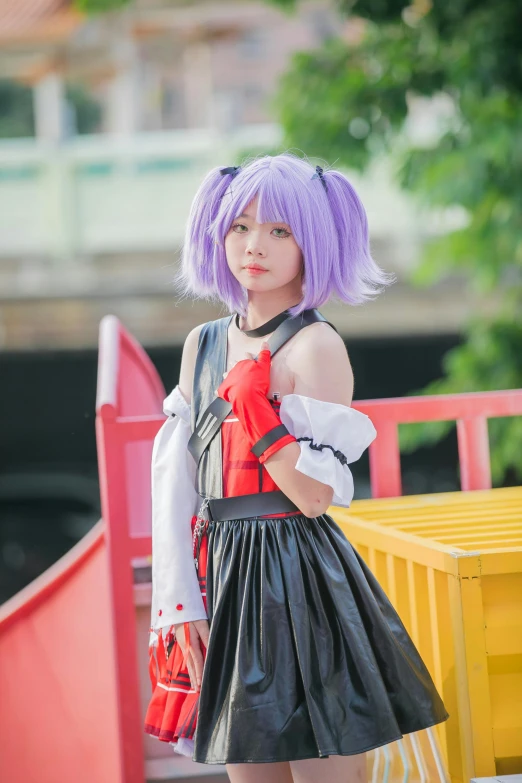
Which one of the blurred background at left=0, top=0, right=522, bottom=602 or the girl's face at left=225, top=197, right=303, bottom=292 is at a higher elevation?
the blurred background at left=0, top=0, right=522, bottom=602

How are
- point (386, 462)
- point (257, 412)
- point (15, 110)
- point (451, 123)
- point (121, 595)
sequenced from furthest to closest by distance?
point (15, 110) < point (451, 123) < point (386, 462) < point (121, 595) < point (257, 412)

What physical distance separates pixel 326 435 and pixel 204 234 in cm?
45

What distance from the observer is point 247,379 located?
1.50m

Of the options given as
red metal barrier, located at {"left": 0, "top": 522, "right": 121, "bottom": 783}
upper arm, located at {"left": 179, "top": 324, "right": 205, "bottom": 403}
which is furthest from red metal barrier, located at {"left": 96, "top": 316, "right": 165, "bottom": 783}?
upper arm, located at {"left": 179, "top": 324, "right": 205, "bottom": 403}

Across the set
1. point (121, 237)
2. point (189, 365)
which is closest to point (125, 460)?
point (189, 365)

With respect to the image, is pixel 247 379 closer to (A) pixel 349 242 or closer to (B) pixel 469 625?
(A) pixel 349 242

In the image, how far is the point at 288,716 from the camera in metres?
1.47

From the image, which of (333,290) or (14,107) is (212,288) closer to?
(333,290)

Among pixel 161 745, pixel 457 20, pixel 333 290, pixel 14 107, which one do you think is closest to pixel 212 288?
pixel 333 290

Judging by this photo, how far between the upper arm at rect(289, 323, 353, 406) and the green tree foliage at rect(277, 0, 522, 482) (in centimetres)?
304

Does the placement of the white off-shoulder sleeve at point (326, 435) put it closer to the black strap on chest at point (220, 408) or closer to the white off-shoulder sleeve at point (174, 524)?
the black strap on chest at point (220, 408)

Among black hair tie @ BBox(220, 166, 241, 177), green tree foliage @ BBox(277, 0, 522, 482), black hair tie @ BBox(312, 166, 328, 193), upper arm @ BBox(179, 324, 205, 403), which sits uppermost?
green tree foliage @ BBox(277, 0, 522, 482)

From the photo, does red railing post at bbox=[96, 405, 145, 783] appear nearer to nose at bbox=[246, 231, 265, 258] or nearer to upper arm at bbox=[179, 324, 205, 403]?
upper arm at bbox=[179, 324, 205, 403]

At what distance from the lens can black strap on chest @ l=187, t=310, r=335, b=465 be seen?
1617 millimetres
